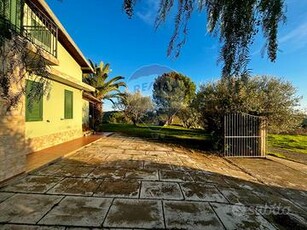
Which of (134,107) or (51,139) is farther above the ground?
(134,107)

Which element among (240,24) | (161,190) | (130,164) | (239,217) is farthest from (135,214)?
(130,164)

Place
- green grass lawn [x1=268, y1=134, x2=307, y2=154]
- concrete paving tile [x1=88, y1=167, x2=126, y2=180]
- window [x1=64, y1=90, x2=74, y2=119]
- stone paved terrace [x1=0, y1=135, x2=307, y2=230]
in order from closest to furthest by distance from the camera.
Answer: stone paved terrace [x1=0, y1=135, x2=307, y2=230] → concrete paving tile [x1=88, y1=167, x2=126, y2=180] → window [x1=64, y1=90, x2=74, y2=119] → green grass lawn [x1=268, y1=134, x2=307, y2=154]

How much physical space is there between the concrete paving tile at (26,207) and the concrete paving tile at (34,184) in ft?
1.25

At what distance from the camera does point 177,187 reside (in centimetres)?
567

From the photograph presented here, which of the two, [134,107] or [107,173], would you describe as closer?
[107,173]

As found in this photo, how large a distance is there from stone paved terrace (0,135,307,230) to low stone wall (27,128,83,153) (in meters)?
2.40

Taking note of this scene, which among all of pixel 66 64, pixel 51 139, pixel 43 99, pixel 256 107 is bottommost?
pixel 51 139

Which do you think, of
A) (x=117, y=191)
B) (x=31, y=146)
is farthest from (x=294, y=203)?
(x=31, y=146)

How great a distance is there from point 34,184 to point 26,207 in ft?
4.61

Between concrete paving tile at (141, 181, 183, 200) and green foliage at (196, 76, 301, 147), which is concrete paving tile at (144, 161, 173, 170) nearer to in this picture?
concrete paving tile at (141, 181, 183, 200)

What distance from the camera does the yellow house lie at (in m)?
4.75

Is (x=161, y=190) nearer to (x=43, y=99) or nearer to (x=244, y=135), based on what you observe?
(x=43, y=99)

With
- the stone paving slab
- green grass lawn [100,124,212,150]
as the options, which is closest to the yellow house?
green grass lawn [100,124,212,150]

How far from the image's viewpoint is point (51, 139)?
36.3 feet
